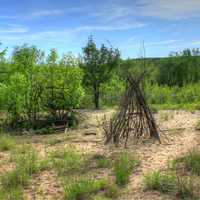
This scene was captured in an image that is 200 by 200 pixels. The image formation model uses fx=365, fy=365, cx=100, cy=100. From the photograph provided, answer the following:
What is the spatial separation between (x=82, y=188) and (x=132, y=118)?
3.28 metres

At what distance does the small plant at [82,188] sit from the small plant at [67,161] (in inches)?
26.4

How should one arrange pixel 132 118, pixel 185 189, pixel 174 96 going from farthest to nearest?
pixel 174 96
pixel 132 118
pixel 185 189

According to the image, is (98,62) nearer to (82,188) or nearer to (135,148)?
(135,148)

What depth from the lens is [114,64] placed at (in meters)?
13.7

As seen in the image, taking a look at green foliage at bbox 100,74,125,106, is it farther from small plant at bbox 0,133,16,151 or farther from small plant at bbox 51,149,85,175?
small plant at bbox 51,149,85,175

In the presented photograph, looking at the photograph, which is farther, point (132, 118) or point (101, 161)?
point (132, 118)

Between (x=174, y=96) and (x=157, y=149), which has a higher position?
(x=174, y=96)

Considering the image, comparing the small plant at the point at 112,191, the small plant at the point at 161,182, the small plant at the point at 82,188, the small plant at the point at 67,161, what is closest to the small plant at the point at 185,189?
the small plant at the point at 161,182

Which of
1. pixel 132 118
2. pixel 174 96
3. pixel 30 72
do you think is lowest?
pixel 132 118

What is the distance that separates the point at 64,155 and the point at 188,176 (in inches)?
89.2

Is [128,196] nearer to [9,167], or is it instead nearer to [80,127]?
[9,167]

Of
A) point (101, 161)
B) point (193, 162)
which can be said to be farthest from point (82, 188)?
point (193, 162)

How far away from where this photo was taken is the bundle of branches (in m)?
7.47

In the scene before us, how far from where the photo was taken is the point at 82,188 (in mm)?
4672
